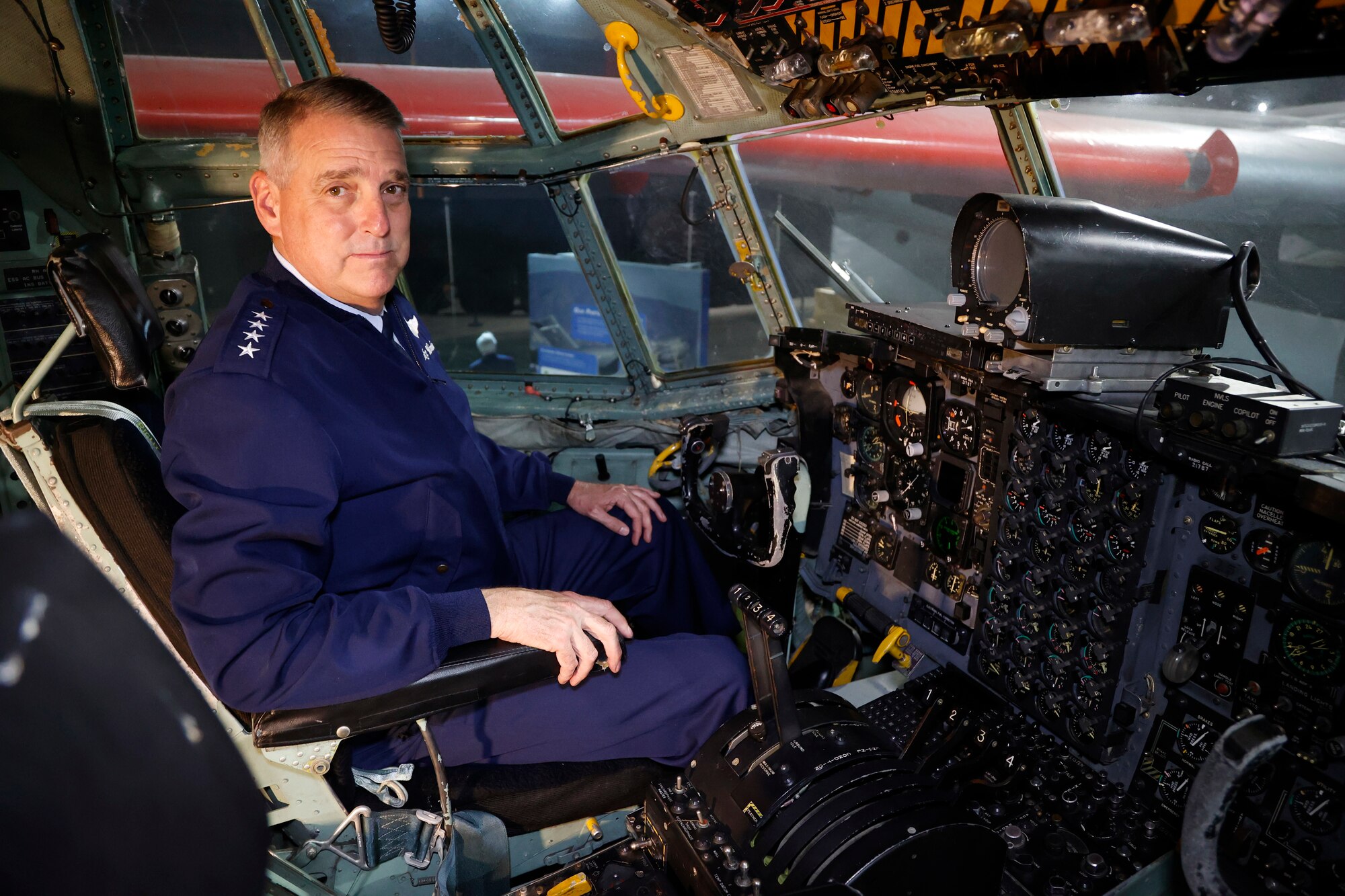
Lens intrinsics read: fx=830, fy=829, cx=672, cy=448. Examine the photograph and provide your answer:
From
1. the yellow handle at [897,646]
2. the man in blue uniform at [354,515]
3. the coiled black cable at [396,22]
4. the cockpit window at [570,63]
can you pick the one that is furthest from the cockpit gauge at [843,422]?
the coiled black cable at [396,22]

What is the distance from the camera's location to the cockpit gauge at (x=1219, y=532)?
1580 mm

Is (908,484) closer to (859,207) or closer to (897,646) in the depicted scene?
(897,646)

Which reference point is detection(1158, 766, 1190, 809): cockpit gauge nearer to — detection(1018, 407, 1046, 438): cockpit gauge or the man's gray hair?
detection(1018, 407, 1046, 438): cockpit gauge

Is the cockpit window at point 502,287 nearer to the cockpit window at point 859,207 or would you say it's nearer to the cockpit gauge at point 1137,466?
the cockpit window at point 859,207

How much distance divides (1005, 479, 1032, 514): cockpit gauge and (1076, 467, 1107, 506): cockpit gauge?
0.45 ft

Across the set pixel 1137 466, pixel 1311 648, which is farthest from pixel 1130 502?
pixel 1311 648

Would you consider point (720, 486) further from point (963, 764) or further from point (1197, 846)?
point (1197, 846)

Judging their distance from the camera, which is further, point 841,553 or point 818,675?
point 841,553

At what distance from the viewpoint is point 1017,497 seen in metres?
2.00

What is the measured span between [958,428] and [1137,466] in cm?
51

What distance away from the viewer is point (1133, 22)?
4.25 ft

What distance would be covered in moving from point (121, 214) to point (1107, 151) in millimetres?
3790

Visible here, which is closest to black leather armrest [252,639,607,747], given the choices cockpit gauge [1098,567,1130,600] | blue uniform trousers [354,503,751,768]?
blue uniform trousers [354,503,751,768]

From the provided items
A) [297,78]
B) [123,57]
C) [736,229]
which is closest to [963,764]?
[736,229]
